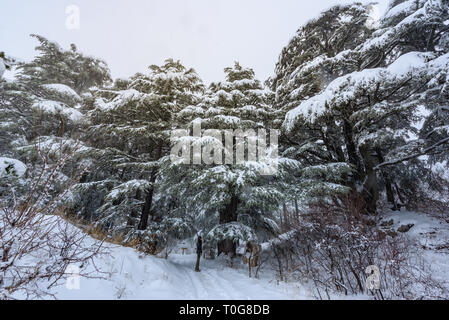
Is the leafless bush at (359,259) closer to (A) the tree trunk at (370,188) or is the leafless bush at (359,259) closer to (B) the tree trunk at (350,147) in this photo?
(A) the tree trunk at (370,188)

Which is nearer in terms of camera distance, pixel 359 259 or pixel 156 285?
pixel 359 259

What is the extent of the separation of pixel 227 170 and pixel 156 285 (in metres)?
3.97

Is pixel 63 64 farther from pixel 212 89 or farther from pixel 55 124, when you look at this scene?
pixel 212 89

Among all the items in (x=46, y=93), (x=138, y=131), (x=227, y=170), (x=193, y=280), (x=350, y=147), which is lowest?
(x=193, y=280)

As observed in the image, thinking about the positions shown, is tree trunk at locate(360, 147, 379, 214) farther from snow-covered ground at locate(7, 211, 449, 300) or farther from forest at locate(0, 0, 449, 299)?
snow-covered ground at locate(7, 211, 449, 300)

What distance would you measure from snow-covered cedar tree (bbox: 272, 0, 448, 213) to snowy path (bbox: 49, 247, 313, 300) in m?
5.05

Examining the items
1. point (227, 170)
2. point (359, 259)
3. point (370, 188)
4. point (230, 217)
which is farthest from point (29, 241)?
point (370, 188)

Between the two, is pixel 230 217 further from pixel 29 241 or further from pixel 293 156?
pixel 29 241

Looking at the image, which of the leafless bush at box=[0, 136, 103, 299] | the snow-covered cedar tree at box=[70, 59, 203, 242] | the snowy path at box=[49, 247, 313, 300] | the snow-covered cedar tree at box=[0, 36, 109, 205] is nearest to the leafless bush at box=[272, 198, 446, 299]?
the snowy path at box=[49, 247, 313, 300]

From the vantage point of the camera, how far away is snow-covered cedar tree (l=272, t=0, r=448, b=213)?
5.81 metres

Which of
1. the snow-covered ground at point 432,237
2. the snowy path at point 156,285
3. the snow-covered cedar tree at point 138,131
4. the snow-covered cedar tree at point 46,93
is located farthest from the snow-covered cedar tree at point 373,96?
the snow-covered cedar tree at point 46,93

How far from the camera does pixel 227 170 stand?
22.4 ft
